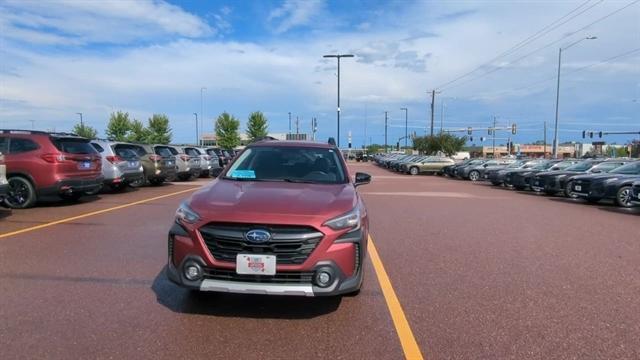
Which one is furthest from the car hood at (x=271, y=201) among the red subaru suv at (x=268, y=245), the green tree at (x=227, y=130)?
the green tree at (x=227, y=130)

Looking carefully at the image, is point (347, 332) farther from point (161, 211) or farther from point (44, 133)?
point (44, 133)

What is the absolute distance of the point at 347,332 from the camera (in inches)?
180

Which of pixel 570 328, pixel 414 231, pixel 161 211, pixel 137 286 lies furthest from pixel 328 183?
pixel 161 211

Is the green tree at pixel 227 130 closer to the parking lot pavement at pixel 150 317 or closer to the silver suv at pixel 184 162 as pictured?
the silver suv at pixel 184 162

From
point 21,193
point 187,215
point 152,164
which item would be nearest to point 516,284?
point 187,215

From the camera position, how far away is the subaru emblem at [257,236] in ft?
14.7

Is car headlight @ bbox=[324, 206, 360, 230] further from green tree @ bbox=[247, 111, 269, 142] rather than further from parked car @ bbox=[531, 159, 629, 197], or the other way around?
green tree @ bbox=[247, 111, 269, 142]

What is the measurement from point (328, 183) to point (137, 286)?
2.35 m

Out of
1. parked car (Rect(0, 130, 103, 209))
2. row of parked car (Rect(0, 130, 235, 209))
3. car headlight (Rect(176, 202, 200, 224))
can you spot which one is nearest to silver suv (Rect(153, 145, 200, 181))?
row of parked car (Rect(0, 130, 235, 209))

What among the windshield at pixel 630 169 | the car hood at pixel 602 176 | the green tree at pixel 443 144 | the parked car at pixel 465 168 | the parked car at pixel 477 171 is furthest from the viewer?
the green tree at pixel 443 144

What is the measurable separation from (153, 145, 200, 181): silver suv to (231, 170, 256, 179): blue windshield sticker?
16.5m

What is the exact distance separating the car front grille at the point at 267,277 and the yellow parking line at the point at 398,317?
905 mm

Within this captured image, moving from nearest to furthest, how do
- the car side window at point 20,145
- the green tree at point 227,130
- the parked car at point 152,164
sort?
the car side window at point 20,145, the parked car at point 152,164, the green tree at point 227,130

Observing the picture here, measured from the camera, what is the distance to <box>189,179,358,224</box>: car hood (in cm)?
456
